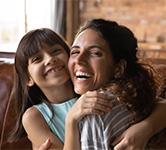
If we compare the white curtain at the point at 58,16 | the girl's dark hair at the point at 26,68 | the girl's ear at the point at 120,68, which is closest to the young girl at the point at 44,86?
the girl's dark hair at the point at 26,68

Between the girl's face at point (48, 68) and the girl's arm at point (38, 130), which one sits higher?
the girl's face at point (48, 68)

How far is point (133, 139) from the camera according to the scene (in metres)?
1.09

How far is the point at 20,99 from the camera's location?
1.61 metres

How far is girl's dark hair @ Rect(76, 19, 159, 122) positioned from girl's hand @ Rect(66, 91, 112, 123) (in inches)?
3.3

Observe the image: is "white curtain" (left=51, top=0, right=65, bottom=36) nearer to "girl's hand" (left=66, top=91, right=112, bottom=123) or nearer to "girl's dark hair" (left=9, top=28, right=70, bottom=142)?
"girl's dark hair" (left=9, top=28, right=70, bottom=142)

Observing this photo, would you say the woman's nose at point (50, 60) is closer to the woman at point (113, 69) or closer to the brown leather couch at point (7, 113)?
the woman at point (113, 69)

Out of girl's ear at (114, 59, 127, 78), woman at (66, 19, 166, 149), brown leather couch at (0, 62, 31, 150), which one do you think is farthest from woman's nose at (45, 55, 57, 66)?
brown leather couch at (0, 62, 31, 150)

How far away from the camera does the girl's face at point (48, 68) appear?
1.40 meters

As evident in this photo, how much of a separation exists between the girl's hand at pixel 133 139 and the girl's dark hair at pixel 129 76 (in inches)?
2.1

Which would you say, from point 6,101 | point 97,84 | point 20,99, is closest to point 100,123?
point 97,84

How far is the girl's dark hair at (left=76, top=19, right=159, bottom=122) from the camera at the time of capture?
3.77ft

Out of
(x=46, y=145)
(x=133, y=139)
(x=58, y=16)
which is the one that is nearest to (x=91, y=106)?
(x=133, y=139)

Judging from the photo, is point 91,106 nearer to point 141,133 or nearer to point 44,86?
point 141,133

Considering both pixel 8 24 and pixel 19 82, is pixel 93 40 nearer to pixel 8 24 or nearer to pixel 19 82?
pixel 19 82
